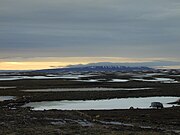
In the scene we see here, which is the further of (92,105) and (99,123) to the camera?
(92,105)

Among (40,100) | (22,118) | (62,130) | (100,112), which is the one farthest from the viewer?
(40,100)

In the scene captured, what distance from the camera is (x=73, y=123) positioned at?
83.8ft

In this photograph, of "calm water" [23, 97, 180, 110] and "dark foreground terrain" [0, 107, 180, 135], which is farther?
"calm water" [23, 97, 180, 110]

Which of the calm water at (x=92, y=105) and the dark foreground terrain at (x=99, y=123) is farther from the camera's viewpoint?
the calm water at (x=92, y=105)

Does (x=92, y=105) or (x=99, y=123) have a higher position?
(x=99, y=123)

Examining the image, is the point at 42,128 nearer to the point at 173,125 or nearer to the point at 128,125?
the point at 128,125

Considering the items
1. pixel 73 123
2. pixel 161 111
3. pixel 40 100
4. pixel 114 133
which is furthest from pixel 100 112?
pixel 40 100

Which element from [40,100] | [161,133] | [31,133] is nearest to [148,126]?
[161,133]

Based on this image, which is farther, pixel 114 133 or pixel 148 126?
pixel 148 126

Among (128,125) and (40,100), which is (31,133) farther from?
(40,100)

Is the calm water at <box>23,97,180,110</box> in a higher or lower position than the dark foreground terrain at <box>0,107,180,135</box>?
lower

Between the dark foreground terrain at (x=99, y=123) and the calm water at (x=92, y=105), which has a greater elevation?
the dark foreground terrain at (x=99, y=123)

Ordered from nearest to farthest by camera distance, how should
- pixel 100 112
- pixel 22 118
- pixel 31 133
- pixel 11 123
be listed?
pixel 31 133
pixel 11 123
pixel 22 118
pixel 100 112

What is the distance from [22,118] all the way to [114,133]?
919 centimetres
